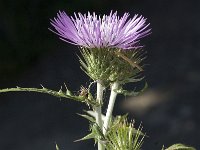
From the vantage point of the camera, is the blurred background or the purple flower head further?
the blurred background

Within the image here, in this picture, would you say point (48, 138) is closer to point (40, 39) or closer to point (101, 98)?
point (40, 39)

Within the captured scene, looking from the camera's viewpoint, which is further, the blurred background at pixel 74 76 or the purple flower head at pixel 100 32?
the blurred background at pixel 74 76

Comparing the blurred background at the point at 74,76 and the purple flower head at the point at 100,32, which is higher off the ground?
the blurred background at the point at 74,76

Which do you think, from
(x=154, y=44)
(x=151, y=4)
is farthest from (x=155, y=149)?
(x=151, y=4)

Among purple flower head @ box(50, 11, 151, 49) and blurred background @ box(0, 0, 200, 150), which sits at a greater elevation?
blurred background @ box(0, 0, 200, 150)
